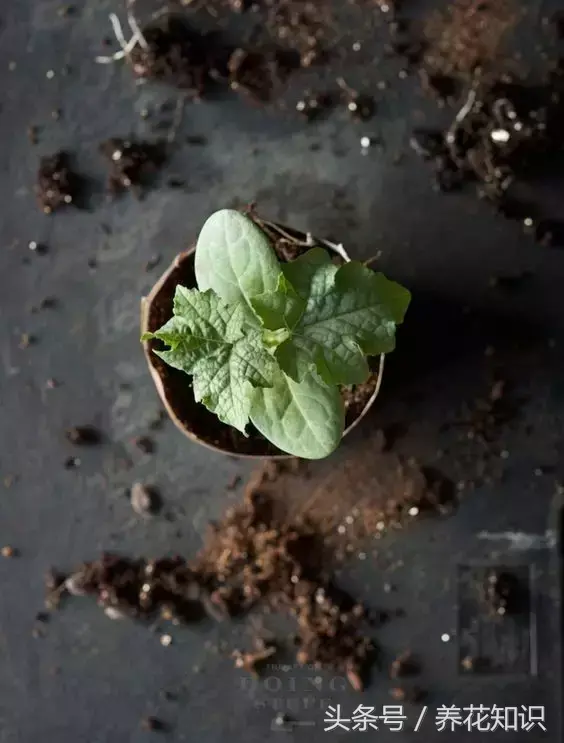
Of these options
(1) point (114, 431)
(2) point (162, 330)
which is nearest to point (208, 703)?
(1) point (114, 431)

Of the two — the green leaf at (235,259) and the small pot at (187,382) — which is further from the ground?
the green leaf at (235,259)

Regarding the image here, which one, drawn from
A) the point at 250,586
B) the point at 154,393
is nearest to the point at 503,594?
the point at 250,586

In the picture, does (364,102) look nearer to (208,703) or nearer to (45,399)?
(45,399)

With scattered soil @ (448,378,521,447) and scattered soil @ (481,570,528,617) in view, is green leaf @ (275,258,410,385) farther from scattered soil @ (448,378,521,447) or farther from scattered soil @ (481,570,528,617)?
scattered soil @ (481,570,528,617)

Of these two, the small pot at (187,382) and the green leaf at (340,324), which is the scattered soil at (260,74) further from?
the green leaf at (340,324)

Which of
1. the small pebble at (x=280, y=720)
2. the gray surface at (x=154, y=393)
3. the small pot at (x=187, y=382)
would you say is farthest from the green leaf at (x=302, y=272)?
the small pebble at (x=280, y=720)

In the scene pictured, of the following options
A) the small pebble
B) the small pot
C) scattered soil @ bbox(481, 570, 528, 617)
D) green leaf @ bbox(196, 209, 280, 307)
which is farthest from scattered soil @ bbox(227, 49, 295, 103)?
the small pebble
